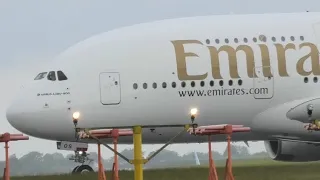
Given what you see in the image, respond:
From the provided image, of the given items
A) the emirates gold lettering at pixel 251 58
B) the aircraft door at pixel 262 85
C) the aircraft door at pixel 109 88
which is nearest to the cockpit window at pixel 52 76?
the aircraft door at pixel 109 88

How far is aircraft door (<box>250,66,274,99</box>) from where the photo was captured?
3023 cm

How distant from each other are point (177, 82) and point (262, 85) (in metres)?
2.99

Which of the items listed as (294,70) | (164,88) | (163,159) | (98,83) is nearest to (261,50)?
(294,70)

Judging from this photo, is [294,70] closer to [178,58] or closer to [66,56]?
[178,58]

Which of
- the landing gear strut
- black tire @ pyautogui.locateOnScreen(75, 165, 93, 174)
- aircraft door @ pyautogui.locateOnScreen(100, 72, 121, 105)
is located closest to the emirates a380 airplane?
aircraft door @ pyautogui.locateOnScreen(100, 72, 121, 105)

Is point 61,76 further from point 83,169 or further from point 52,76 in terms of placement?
point 83,169

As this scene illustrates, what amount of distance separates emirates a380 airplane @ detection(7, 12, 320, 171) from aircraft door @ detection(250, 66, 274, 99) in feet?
0.11

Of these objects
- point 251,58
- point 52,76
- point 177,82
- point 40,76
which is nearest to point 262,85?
point 251,58

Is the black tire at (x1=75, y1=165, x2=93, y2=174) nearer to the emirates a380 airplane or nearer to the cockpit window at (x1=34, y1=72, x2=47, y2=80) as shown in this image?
the emirates a380 airplane

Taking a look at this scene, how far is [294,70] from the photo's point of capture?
100ft

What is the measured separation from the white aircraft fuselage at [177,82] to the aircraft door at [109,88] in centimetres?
3

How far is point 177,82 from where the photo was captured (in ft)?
98.8

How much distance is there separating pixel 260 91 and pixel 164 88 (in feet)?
11.1

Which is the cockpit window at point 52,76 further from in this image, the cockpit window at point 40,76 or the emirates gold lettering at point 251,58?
the emirates gold lettering at point 251,58
